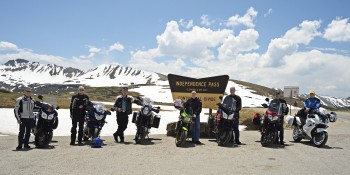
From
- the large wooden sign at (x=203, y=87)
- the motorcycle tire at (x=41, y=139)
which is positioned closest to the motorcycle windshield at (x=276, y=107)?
the large wooden sign at (x=203, y=87)

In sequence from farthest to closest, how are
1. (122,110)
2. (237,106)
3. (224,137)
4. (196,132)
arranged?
(196,132) → (122,110) → (237,106) → (224,137)

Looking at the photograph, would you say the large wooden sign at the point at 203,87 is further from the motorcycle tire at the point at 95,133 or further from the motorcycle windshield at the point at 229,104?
the motorcycle tire at the point at 95,133

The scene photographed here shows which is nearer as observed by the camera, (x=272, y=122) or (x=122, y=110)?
(x=272, y=122)

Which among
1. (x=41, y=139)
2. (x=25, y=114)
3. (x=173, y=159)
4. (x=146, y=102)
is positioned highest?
(x=146, y=102)

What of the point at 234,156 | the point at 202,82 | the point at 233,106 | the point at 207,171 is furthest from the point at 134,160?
the point at 202,82

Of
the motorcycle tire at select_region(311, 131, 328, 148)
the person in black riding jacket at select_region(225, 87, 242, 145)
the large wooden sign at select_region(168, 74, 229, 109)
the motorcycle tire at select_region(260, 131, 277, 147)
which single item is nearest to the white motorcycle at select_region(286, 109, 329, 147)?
the motorcycle tire at select_region(311, 131, 328, 148)

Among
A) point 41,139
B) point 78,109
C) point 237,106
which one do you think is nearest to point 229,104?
point 237,106

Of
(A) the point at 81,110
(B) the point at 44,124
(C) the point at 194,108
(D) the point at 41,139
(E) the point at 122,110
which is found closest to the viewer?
(D) the point at 41,139

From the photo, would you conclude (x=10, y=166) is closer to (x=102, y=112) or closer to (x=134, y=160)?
(x=134, y=160)

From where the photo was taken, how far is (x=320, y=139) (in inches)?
507

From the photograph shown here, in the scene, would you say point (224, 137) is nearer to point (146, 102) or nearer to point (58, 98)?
point (146, 102)

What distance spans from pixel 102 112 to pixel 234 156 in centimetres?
549

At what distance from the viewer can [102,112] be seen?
13.0 m

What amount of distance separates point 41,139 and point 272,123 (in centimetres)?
877
